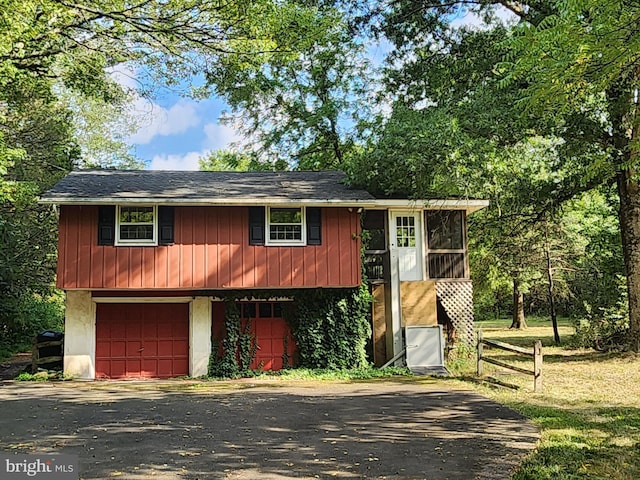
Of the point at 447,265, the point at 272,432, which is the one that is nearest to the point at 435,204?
the point at 447,265

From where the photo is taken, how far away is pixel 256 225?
15156mm

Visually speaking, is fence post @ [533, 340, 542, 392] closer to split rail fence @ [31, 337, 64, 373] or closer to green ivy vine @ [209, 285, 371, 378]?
green ivy vine @ [209, 285, 371, 378]

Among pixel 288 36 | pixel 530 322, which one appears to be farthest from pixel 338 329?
pixel 530 322

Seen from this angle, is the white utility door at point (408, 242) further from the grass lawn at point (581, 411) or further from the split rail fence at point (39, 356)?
the split rail fence at point (39, 356)

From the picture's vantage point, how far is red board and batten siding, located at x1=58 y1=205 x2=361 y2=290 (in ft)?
47.0

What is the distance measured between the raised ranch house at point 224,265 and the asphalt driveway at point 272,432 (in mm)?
2879

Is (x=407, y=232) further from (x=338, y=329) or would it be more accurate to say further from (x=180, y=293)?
(x=180, y=293)

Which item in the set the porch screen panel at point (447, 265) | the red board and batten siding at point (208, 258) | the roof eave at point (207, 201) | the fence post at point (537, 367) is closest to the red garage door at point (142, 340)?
the red board and batten siding at point (208, 258)

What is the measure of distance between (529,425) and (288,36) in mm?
9025

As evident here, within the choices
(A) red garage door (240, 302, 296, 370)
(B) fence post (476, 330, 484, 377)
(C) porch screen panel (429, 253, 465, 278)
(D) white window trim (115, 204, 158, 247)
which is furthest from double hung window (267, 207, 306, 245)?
(B) fence post (476, 330, 484, 377)

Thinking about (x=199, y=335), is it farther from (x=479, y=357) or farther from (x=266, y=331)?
(x=479, y=357)

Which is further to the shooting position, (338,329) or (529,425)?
(338,329)

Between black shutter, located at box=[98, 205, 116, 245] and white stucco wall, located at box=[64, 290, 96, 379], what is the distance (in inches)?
58.9

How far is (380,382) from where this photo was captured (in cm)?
1348
